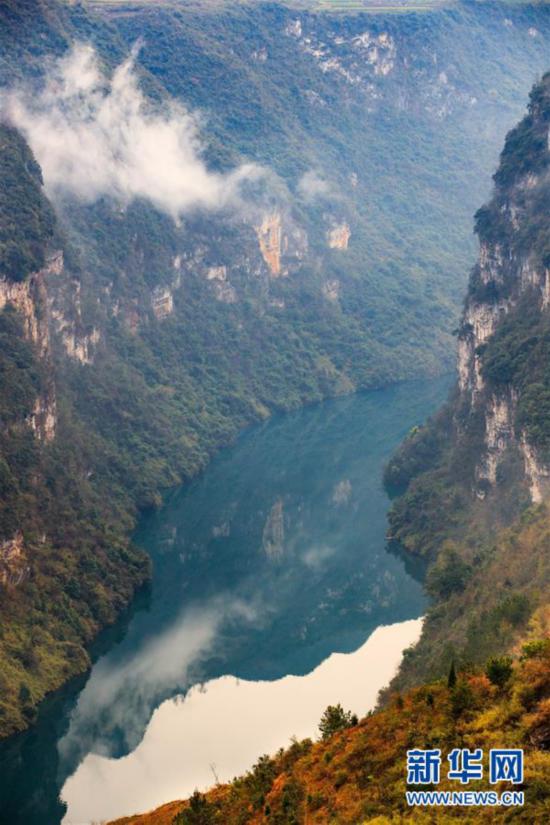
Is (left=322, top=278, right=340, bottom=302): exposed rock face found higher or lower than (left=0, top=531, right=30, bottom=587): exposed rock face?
higher

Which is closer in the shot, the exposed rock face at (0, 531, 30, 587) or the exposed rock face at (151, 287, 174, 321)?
the exposed rock face at (0, 531, 30, 587)

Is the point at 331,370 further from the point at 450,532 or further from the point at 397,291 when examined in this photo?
the point at 450,532

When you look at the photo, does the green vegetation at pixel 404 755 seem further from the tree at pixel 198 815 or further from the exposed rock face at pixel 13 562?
the exposed rock face at pixel 13 562

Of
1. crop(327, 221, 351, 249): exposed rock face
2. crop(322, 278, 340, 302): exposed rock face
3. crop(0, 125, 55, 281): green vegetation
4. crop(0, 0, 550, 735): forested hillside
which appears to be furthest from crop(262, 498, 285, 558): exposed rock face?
crop(327, 221, 351, 249): exposed rock face

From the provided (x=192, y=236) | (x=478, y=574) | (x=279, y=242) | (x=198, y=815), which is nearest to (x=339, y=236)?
(x=279, y=242)

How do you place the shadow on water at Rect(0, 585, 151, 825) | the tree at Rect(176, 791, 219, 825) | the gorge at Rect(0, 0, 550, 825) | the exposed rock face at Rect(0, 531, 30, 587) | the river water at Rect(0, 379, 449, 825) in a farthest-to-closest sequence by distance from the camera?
the exposed rock face at Rect(0, 531, 30, 587) < the gorge at Rect(0, 0, 550, 825) < the river water at Rect(0, 379, 449, 825) < the shadow on water at Rect(0, 585, 151, 825) < the tree at Rect(176, 791, 219, 825)

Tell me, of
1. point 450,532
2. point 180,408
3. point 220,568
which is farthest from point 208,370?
point 450,532

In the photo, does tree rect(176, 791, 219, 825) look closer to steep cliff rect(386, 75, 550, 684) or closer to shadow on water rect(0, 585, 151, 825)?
steep cliff rect(386, 75, 550, 684)

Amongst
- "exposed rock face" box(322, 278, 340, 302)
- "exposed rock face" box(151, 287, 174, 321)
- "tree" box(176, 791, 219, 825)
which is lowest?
"tree" box(176, 791, 219, 825)

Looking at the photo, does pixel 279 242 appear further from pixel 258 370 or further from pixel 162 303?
pixel 162 303
